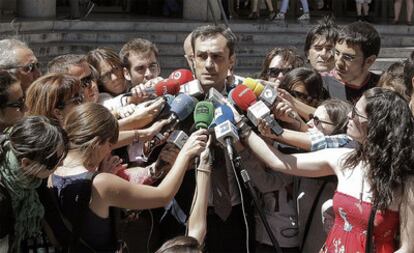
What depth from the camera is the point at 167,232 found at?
13.3 ft

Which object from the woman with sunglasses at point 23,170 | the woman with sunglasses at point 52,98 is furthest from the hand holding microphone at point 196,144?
the woman with sunglasses at point 52,98

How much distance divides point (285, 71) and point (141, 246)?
158cm

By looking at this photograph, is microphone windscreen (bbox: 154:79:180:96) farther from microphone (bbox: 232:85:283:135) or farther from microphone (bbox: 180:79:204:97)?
microphone (bbox: 232:85:283:135)

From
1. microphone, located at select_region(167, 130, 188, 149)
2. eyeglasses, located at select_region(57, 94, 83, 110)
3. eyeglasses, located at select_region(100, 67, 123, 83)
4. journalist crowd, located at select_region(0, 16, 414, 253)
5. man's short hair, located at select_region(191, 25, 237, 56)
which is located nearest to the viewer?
journalist crowd, located at select_region(0, 16, 414, 253)

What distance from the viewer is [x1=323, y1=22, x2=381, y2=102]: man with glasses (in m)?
5.15

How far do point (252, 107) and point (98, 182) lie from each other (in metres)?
0.79

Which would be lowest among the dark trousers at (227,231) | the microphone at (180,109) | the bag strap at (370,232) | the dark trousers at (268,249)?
the dark trousers at (268,249)

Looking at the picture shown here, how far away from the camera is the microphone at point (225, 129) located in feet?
11.3

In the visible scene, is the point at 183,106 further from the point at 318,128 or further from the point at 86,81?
the point at 86,81

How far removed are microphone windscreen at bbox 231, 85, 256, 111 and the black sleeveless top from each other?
2.54ft

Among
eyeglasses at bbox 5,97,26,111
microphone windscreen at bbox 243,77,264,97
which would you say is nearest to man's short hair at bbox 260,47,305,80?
microphone windscreen at bbox 243,77,264,97

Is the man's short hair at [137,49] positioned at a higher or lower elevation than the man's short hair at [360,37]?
lower

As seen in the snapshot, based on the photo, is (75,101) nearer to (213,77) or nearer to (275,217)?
(213,77)

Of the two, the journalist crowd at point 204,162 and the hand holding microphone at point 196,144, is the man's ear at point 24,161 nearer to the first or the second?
the journalist crowd at point 204,162
